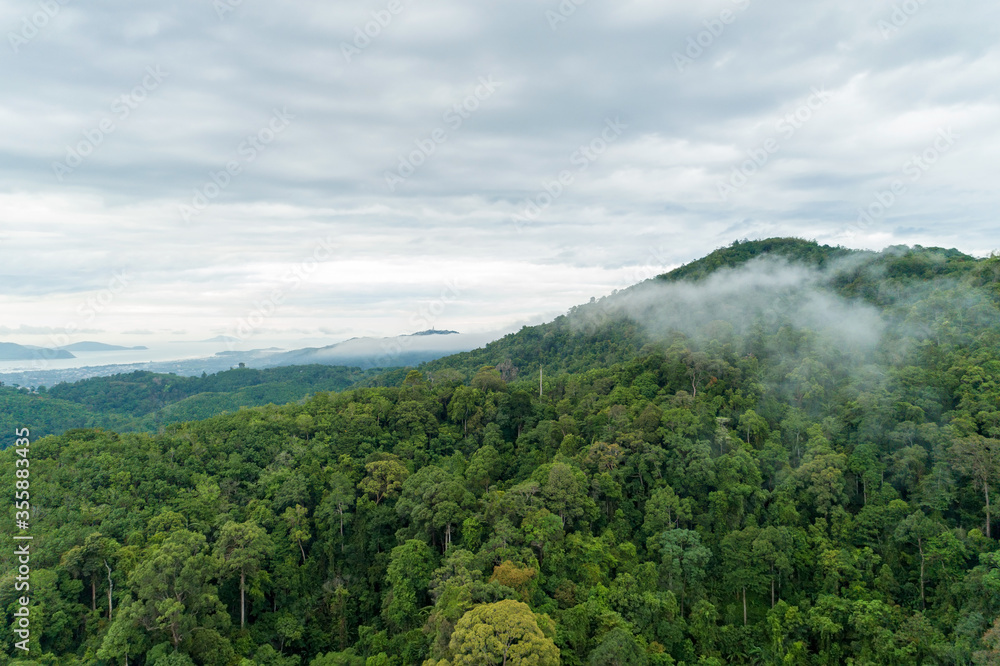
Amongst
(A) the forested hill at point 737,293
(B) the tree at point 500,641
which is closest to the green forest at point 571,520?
(B) the tree at point 500,641

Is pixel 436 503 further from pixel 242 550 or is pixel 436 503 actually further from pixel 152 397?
pixel 152 397

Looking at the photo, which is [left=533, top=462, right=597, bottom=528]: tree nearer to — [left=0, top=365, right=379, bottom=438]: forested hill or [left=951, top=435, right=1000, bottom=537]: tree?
[left=951, top=435, right=1000, bottom=537]: tree

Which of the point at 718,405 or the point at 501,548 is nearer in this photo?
the point at 501,548

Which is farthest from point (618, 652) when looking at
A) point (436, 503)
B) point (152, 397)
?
point (152, 397)

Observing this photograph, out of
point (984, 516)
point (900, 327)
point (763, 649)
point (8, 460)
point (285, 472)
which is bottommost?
point (763, 649)

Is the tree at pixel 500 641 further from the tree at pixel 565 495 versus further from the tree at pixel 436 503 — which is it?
the tree at pixel 436 503

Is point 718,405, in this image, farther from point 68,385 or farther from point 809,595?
point 68,385

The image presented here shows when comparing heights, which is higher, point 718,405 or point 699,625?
point 718,405

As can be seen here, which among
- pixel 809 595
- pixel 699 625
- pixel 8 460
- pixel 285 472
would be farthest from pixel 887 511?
pixel 8 460
